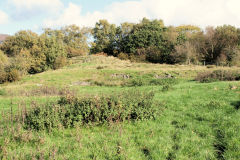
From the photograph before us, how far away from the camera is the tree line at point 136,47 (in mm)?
36906

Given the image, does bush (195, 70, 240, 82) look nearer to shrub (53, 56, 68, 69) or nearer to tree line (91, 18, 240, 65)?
tree line (91, 18, 240, 65)

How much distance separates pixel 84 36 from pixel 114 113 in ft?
250

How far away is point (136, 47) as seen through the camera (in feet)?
179

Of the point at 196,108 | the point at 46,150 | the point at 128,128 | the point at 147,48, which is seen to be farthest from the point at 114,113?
the point at 147,48

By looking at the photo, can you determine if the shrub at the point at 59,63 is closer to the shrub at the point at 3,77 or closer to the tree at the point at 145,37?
the shrub at the point at 3,77

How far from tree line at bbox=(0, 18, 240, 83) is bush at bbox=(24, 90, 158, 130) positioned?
2335cm

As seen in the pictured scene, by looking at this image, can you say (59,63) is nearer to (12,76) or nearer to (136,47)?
(12,76)

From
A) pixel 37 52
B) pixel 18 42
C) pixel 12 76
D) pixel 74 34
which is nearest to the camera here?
pixel 12 76

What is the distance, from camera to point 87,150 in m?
4.98

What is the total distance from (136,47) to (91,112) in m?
49.0

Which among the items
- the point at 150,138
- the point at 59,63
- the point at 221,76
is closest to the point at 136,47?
the point at 59,63

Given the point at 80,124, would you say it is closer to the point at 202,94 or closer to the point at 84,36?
the point at 202,94

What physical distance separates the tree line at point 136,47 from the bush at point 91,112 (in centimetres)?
2335

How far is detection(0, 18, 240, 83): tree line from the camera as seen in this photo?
121 ft
